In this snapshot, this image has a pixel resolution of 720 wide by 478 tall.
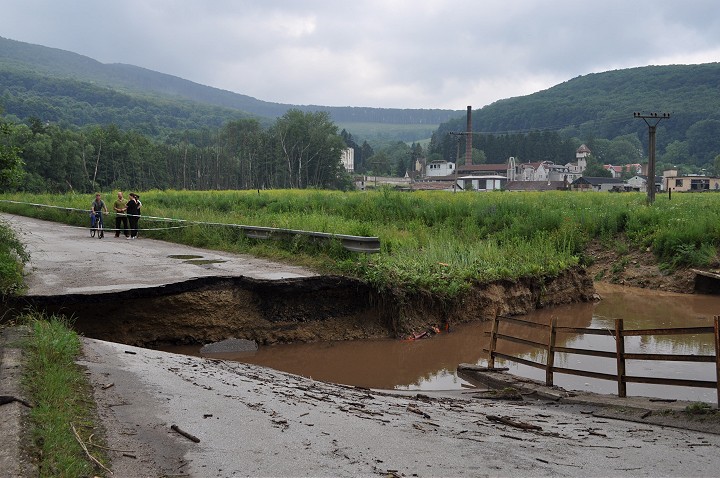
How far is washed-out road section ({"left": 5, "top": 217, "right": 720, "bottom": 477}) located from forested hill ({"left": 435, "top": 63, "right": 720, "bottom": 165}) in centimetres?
13525

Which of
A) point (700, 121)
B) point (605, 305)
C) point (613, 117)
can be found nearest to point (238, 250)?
point (605, 305)

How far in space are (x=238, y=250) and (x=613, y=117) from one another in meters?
156

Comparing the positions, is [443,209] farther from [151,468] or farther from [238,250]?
[151,468]

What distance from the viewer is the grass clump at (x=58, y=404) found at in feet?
13.9

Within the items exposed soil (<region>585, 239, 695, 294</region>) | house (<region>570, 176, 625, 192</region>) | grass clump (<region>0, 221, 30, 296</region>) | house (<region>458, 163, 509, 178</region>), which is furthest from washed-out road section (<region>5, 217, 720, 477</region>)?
house (<region>458, 163, 509, 178</region>)

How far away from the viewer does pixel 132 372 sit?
707 centimetres

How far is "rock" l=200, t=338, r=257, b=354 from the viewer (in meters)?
10.6

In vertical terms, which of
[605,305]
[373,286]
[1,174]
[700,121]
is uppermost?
[700,121]

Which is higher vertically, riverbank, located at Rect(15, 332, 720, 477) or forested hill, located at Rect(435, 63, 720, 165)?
forested hill, located at Rect(435, 63, 720, 165)

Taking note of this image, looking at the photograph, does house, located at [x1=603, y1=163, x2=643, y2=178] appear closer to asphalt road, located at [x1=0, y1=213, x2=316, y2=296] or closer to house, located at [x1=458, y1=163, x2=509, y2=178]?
house, located at [x1=458, y1=163, x2=509, y2=178]

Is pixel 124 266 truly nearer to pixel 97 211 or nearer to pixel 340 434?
pixel 340 434

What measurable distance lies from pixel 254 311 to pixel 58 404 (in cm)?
628

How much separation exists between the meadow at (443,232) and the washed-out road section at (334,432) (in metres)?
5.05

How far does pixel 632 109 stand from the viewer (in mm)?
152125
